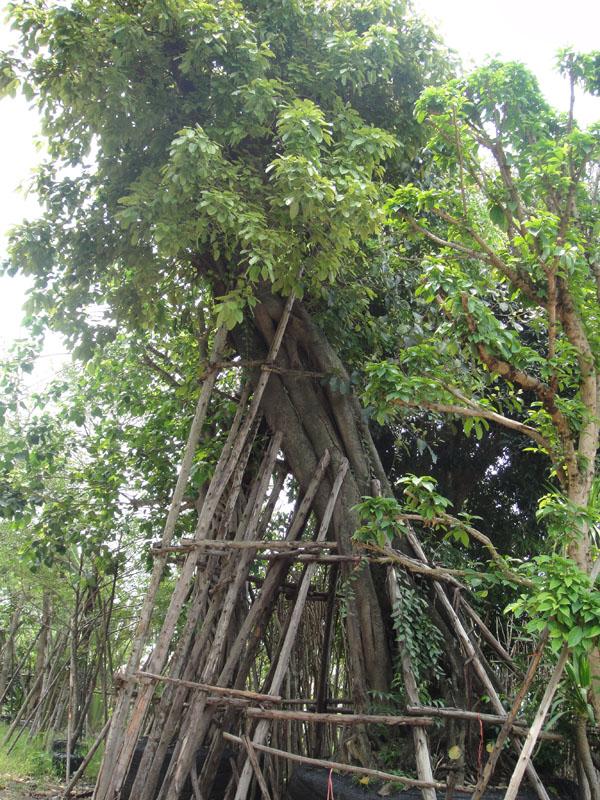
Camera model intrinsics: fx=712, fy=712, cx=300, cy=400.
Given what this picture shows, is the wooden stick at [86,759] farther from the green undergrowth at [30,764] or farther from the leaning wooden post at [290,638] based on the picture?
the green undergrowth at [30,764]

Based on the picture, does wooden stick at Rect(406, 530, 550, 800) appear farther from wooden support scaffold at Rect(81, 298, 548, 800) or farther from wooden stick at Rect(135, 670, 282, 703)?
wooden stick at Rect(135, 670, 282, 703)

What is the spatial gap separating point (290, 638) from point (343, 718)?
3.22 ft

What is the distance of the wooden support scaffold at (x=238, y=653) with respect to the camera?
14.9ft

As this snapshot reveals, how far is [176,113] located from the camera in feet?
17.5

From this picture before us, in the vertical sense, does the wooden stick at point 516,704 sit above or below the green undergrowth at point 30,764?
above

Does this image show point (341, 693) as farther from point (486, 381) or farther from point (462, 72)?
point (462, 72)

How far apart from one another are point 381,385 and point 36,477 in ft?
14.6

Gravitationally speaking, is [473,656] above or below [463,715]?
above

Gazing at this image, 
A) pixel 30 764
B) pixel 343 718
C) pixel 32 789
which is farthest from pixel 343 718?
pixel 30 764

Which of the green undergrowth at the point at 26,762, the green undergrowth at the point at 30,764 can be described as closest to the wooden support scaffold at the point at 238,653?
the green undergrowth at the point at 30,764

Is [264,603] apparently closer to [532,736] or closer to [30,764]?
[532,736]

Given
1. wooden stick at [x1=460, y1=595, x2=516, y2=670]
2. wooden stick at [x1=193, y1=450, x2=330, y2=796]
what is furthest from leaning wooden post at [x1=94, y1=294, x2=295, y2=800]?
wooden stick at [x1=460, y1=595, x2=516, y2=670]

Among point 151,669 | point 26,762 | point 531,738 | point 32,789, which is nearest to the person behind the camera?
point 531,738

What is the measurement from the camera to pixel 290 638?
4996mm
